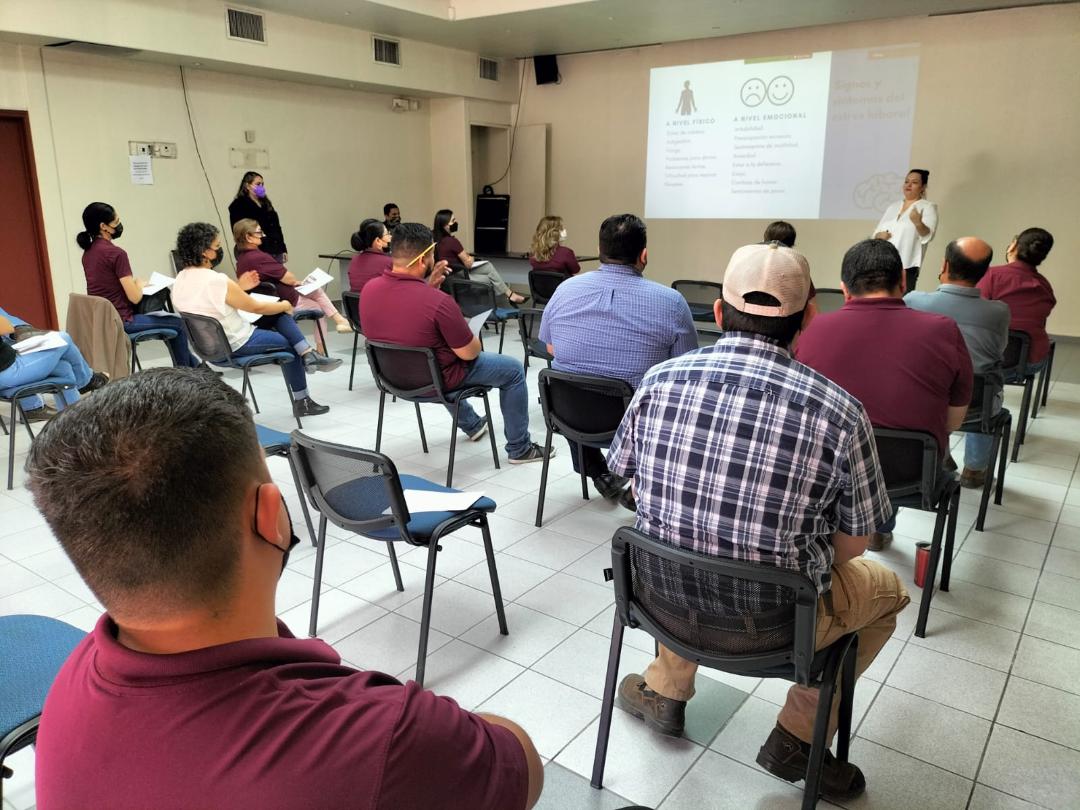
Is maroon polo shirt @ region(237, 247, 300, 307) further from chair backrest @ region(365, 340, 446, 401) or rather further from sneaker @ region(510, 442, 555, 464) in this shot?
sneaker @ region(510, 442, 555, 464)

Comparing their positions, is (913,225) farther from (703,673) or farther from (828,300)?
(703,673)

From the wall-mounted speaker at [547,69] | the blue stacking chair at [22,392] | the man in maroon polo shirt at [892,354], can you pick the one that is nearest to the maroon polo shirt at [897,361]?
the man in maroon polo shirt at [892,354]

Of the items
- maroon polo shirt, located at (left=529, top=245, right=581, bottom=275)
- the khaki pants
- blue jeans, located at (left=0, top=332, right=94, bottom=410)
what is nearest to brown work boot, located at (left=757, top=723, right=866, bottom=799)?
the khaki pants

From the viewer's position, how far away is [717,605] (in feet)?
4.87

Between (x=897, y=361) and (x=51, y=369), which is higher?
(x=897, y=361)

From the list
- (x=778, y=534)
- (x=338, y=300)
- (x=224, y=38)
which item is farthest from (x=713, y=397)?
(x=338, y=300)

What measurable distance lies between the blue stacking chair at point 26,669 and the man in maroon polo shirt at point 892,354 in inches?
81.2

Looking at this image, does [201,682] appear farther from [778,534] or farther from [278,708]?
[778,534]

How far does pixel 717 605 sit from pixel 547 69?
29.5 ft

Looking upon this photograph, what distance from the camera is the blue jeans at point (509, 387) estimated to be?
147 inches

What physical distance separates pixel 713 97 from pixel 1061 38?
3054 millimetres

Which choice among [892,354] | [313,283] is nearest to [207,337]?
[313,283]

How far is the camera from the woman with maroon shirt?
5681mm

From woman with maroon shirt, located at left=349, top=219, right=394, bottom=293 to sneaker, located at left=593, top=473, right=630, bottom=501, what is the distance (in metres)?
2.91
